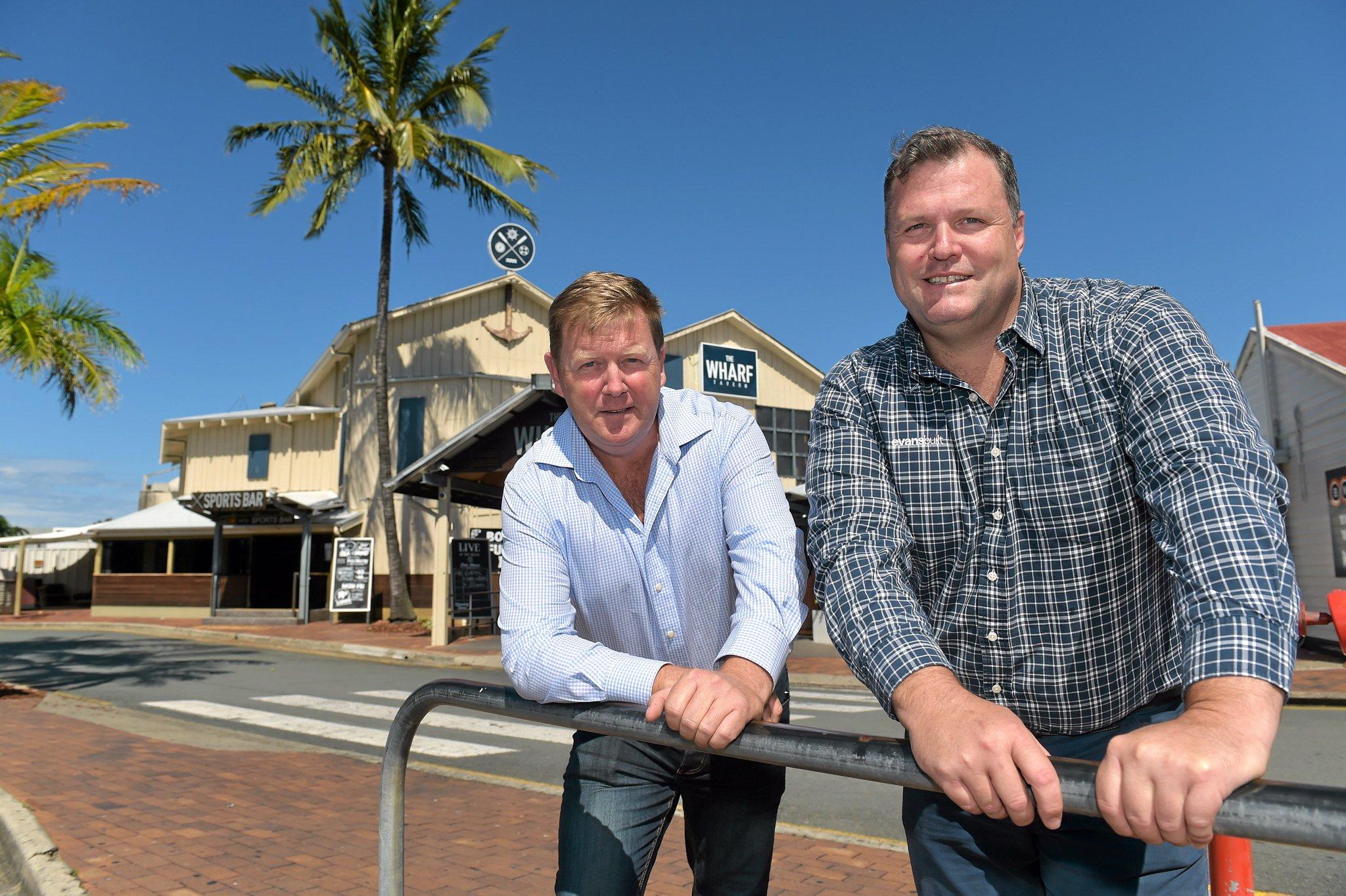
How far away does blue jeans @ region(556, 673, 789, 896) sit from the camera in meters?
2.09

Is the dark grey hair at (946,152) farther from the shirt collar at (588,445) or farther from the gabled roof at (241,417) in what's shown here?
the gabled roof at (241,417)

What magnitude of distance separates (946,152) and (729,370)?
946 inches

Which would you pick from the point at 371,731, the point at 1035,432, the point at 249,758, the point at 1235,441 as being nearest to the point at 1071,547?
the point at 1035,432

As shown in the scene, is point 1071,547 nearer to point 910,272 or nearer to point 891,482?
point 891,482

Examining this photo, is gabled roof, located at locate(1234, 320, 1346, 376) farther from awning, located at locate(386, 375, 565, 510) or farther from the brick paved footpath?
the brick paved footpath

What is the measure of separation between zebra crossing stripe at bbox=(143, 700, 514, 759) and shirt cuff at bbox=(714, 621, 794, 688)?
19.4 feet

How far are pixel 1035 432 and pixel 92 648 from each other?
20.0 m

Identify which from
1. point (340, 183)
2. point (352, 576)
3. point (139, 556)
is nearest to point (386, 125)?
point (340, 183)

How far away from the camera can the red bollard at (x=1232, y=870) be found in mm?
2127

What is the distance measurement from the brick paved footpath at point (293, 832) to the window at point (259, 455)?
20895 millimetres

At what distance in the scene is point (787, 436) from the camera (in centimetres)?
2761

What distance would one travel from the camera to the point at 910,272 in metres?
1.87

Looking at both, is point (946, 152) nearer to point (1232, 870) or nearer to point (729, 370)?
point (1232, 870)

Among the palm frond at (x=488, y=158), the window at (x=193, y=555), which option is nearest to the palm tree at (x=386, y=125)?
the palm frond at (x=488, y=158)
